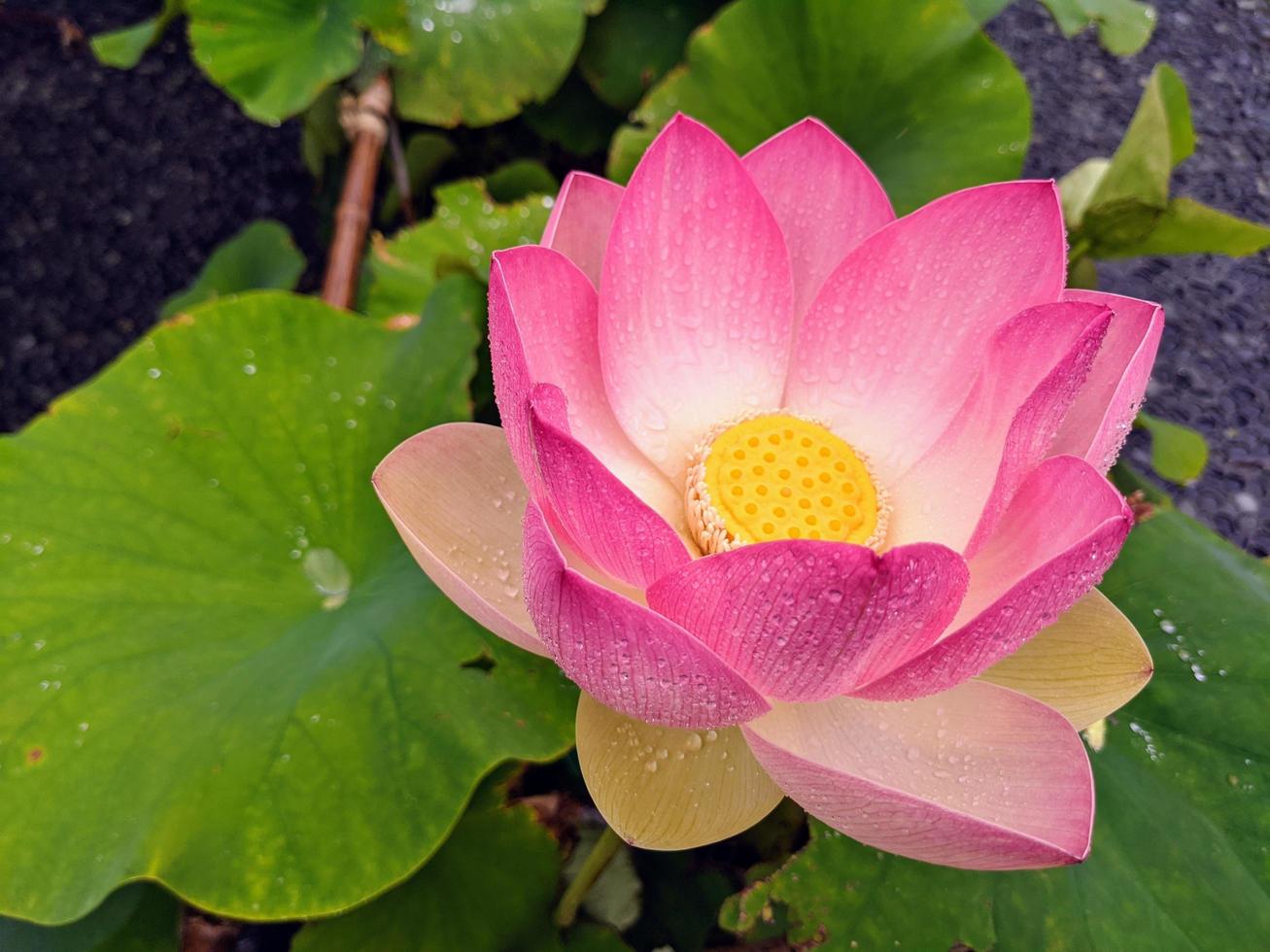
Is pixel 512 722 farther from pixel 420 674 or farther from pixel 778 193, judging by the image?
pixel 778 193

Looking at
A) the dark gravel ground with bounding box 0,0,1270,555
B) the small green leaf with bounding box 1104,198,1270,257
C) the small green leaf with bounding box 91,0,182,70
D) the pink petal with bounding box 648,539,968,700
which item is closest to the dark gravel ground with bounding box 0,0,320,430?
the dark gravel ground with bounding box 0,0,1270,555

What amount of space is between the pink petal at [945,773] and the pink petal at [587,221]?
0.35 meters

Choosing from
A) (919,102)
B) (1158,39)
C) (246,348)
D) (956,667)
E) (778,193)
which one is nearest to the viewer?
(956,667)

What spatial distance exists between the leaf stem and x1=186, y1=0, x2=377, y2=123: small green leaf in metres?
0.93

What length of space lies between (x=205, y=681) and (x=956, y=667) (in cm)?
54

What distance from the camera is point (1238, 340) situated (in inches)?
54.8

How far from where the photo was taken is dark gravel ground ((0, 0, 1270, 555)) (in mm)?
1370

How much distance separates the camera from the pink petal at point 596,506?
464mm

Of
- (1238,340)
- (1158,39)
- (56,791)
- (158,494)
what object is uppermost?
(1158,39)

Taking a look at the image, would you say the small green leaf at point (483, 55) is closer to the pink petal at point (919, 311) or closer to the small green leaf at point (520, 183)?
the small green leaf at point (520, 183)

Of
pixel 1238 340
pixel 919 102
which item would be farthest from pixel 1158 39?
Answer: pixel 919 102

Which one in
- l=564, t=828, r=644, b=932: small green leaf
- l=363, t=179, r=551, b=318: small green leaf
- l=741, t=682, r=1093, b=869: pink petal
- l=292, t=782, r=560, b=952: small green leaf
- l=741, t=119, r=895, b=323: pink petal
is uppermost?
l=741, t=119, r=895, b=323: pink petal

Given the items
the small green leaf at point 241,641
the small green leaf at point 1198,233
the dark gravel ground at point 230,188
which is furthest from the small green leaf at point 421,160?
the small green leaf at point 1198,233

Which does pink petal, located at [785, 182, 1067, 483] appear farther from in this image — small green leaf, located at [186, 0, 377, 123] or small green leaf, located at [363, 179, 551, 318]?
small green leaf, located at [186, 0, 377, 123]
